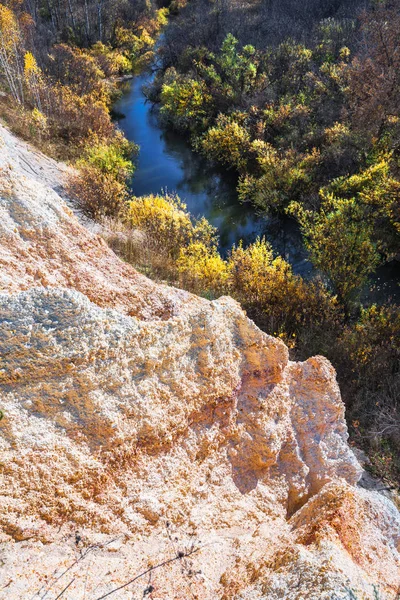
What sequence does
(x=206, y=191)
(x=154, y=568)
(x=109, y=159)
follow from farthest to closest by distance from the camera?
(x=206, y=191), (x=109, y=159), (x=154, y=568)

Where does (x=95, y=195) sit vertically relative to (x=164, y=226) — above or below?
above

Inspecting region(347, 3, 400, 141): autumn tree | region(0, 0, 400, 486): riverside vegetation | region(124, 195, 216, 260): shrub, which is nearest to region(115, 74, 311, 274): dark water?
region(0, 0, 400, 486): riverside vegetation

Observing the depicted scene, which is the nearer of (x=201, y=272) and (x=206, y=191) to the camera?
(x=201, y=272)

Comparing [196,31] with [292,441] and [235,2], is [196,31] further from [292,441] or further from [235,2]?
[292,441]

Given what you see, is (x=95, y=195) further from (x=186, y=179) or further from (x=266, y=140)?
(x=266, y=140)

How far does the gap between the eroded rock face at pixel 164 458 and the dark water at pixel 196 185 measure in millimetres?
14268

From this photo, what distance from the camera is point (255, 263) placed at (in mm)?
15406

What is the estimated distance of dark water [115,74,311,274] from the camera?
22.1m

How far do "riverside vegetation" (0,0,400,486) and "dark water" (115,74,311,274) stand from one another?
812mm

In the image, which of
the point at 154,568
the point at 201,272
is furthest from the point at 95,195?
the point at 154,568

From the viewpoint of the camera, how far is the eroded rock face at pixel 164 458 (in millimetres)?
3967

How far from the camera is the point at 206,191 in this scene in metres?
25.3

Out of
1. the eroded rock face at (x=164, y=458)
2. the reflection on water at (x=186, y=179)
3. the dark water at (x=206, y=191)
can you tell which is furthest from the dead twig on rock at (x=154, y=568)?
the reflection on water at (x=186, y=179)

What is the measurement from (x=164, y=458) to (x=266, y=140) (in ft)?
80.5
